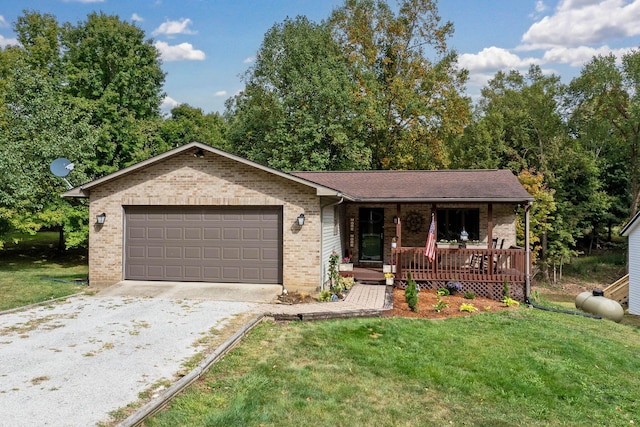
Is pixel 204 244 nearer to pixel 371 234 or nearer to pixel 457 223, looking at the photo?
pixel 371 234

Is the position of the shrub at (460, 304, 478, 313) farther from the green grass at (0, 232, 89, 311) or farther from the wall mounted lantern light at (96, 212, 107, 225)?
the green grass at (0, 232, 89, 311)

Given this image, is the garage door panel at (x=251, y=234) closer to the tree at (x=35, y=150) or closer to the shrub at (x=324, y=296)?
the shrub at (x=324, y=296)

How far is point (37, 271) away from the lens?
1727 centimetres

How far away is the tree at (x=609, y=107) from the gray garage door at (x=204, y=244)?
27367mm

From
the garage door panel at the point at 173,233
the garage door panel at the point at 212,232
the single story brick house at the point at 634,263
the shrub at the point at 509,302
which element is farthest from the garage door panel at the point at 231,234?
the single story brick house at the point at 634,263

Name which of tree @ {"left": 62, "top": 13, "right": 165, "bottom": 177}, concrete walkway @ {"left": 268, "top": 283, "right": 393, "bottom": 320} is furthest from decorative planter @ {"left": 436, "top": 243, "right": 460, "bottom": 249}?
tree @ {"left": 62, "top": 13, "right": 165, "bottom": 177}

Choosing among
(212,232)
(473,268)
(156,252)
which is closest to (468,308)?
(473,268)

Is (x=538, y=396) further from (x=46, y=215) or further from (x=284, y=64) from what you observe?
(x=284, y=64)

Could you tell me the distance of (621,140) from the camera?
101 feet

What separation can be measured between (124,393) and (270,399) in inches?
68.0

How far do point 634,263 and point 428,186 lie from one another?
12176 millimetres

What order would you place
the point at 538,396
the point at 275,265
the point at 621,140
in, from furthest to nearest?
the point at 621,140 < the point at 275,265 < the point at 538,396

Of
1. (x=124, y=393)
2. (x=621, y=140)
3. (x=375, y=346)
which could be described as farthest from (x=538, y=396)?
(x=621, y=140)

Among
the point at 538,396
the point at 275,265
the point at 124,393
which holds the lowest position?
the point at 538,396
